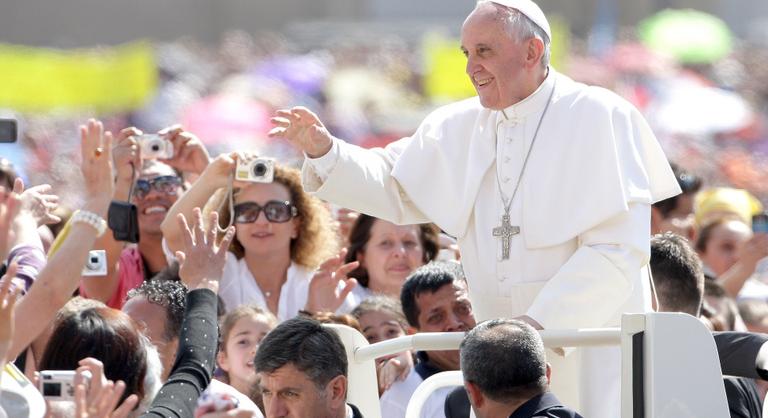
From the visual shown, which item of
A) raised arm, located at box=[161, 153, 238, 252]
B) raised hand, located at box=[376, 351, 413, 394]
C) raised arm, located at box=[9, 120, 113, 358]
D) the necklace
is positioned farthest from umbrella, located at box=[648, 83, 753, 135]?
raised arm, located at box=[9, 120, 113, 358]

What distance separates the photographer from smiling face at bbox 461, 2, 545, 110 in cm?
505

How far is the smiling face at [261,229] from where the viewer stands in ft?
21.9

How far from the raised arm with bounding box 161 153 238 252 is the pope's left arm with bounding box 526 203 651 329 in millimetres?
1780

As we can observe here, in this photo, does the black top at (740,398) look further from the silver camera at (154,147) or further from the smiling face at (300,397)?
the silver camera at (154,147)

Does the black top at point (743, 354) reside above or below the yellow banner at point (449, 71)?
below

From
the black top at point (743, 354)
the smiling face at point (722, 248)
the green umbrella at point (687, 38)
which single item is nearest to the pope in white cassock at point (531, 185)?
the black top at point (743, 354)

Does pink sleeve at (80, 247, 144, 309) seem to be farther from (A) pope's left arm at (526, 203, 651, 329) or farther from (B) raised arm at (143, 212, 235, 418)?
(A) pope's left arm at (526, 203, 651, 329)

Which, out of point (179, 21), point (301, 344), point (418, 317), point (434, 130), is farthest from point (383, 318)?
point (179, 21)

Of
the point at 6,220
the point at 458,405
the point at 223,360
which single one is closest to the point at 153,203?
the point at 223,360

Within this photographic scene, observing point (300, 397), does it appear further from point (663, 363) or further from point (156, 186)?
point (156, 186)

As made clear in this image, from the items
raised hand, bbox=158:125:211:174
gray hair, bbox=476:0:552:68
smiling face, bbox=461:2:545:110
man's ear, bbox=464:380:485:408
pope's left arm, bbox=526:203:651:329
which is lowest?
man's ear, bbox=464:380:485:408

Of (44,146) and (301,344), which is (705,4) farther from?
(301,344)

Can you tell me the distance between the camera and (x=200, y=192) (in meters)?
6.36

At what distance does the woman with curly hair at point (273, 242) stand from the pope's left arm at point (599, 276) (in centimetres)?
185
